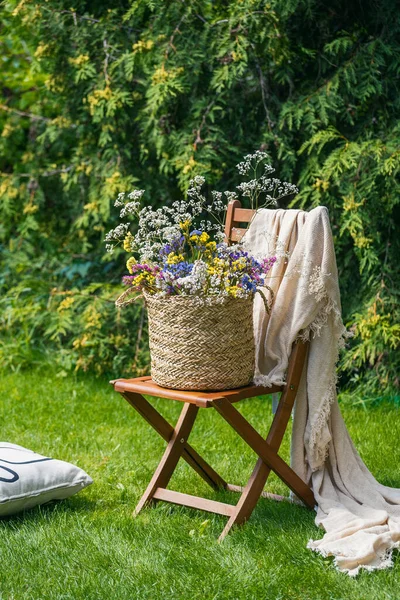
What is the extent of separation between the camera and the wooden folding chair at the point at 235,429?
3.23m

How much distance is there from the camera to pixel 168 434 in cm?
375

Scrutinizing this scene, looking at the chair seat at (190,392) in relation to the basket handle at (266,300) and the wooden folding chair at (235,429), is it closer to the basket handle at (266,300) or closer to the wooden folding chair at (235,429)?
the wooden folding chair at (235,429)

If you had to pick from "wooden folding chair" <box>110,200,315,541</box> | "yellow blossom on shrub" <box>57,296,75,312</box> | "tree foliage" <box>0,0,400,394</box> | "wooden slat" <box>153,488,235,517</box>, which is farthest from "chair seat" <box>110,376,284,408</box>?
"yellow blossom on shrub" <box>57,296,75,312</box>

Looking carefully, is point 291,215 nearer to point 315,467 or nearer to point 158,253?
point 158,253

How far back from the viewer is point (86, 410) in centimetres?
534

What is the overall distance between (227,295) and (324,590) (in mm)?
1116

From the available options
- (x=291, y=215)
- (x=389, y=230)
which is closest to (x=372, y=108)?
(x=389, y=230)

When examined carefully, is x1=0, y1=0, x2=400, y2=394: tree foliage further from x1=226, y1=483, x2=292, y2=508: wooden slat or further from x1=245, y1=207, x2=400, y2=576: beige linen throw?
x1=226, y1=483, x2=292, y2=508: wooden slat

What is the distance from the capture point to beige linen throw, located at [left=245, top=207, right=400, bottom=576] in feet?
11.3

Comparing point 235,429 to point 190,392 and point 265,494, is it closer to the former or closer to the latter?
point 190,392

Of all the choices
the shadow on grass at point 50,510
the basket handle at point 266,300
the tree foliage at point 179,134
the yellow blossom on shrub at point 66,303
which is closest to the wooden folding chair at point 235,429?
the basket handle at point 266,300

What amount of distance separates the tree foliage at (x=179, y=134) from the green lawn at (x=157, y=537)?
113 centimetres

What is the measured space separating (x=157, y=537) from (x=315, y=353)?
3.27ft

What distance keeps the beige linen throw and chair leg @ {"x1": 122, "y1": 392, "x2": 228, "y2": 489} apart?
0.45 meters
